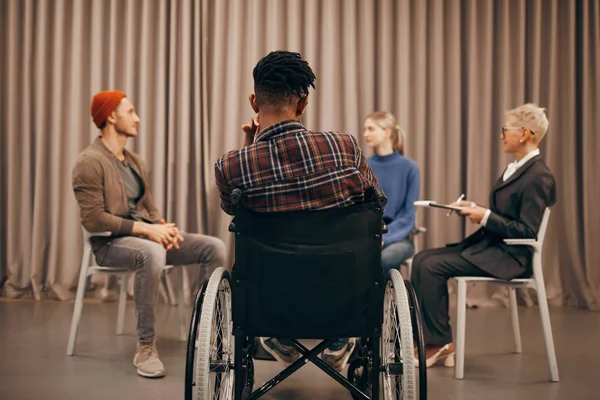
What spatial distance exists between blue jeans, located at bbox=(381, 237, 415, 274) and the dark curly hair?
1655 mm

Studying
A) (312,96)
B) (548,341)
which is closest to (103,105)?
(312,96)

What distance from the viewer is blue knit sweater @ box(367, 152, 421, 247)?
3645 mm

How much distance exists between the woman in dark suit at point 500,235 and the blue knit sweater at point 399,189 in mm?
493

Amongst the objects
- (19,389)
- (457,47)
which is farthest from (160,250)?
(457,47)

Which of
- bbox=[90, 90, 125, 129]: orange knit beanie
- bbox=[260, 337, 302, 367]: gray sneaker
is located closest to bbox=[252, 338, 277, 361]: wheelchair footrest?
bbox=[260, 337, 302, 367]: gray sneaker

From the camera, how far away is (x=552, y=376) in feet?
9.36

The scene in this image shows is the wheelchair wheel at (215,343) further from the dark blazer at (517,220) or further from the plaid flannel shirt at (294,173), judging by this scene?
the dark blazer at (517,220)

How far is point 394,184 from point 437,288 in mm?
810

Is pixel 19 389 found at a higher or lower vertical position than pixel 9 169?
lower

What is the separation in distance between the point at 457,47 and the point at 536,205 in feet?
6.34

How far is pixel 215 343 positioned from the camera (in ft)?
6.62

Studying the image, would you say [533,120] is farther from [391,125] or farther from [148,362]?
[148,362]

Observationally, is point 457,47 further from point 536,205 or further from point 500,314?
point 536,205

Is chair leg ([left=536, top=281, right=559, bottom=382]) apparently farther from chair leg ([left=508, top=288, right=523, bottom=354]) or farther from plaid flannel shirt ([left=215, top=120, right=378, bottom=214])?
plaid flannel shirt ([left=215, top=120, right=378, bottom=214])
